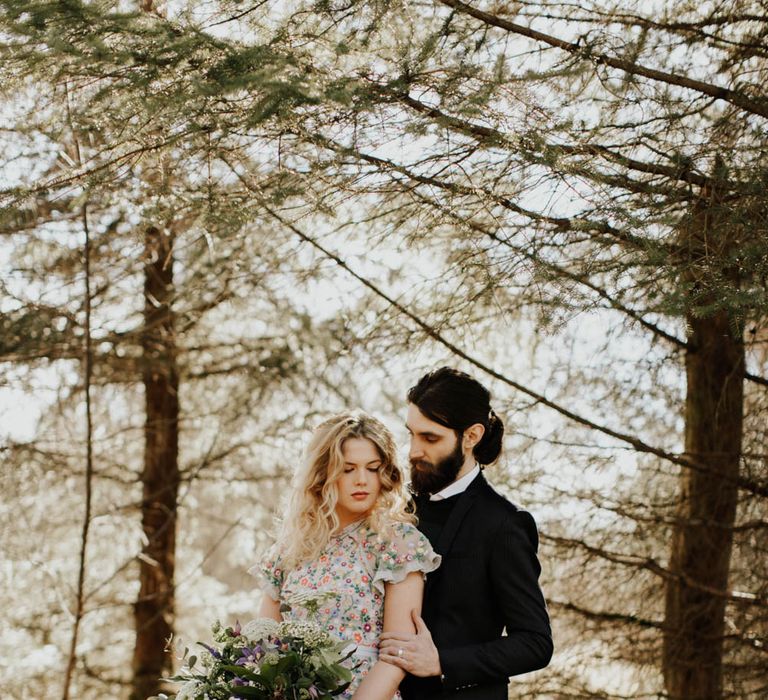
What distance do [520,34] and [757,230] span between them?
1470 mm

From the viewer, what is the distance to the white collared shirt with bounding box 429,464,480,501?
3744mm

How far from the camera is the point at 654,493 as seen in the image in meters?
6.79

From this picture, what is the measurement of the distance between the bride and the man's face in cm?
20

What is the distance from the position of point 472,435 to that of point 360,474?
0.55 m

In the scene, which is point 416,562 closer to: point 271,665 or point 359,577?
point 359,577

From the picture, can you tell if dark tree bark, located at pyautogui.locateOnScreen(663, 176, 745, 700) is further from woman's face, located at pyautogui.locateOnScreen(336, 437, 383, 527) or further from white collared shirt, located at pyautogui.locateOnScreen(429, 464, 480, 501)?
woman's face, located at pyautogui.locateOnScreen(336, 437, 383, 527)

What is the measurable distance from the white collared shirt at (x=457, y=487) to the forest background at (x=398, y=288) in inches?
40.4

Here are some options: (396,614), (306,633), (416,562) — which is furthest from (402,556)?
(306,633)

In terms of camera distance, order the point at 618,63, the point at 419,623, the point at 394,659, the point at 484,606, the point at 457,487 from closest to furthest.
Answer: the point at 394,659, the point at 419,623, the point at 484,606, the point at 457,487, the point at 618,63

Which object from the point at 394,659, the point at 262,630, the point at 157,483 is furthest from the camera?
the point at 157,483

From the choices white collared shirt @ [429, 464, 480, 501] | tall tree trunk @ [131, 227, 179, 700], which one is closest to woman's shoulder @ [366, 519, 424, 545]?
white collared shirt @ [429, 464, 480, 501]

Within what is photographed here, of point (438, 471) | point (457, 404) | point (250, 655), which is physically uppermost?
point (457, 404)

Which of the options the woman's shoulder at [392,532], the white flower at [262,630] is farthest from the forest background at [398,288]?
the white flower at [262,630]

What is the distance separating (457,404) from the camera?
3.82m
